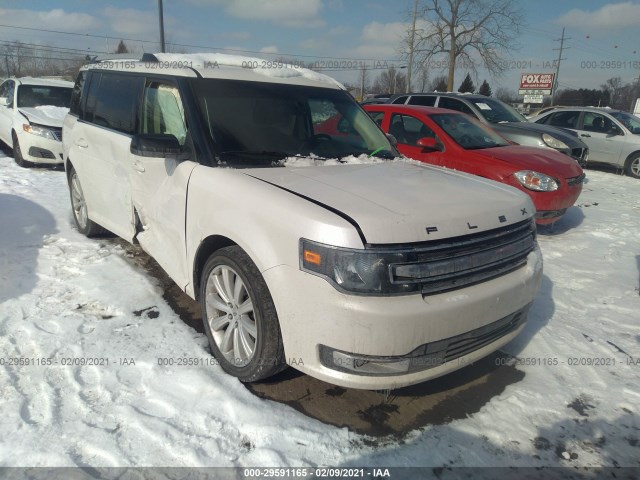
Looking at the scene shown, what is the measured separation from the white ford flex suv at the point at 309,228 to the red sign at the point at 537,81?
2291 inches

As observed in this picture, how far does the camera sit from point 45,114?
32.0ft

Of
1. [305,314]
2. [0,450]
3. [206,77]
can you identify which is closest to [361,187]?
[305,314]

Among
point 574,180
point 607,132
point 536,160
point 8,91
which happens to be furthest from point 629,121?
point 8,91

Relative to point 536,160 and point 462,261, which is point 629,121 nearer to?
point 536,160

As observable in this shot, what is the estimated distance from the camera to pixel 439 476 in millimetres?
2307

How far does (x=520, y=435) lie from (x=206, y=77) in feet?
10.4

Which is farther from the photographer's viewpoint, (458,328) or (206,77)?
(206,77)

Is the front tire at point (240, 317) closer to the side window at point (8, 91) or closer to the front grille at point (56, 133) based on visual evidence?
the front grille at point (56, 133)

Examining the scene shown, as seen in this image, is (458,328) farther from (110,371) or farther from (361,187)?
(110,371)

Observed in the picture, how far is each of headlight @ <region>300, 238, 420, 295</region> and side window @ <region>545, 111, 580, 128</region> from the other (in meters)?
12.5

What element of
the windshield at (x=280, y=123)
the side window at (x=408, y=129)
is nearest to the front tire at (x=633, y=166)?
the side window at (x=408, y=129)

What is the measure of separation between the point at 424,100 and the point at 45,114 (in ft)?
27.4

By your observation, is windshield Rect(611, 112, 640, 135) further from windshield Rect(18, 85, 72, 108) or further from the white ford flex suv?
windshield Rect(18, 85, 72, 108)

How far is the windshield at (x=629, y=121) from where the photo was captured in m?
12.0
